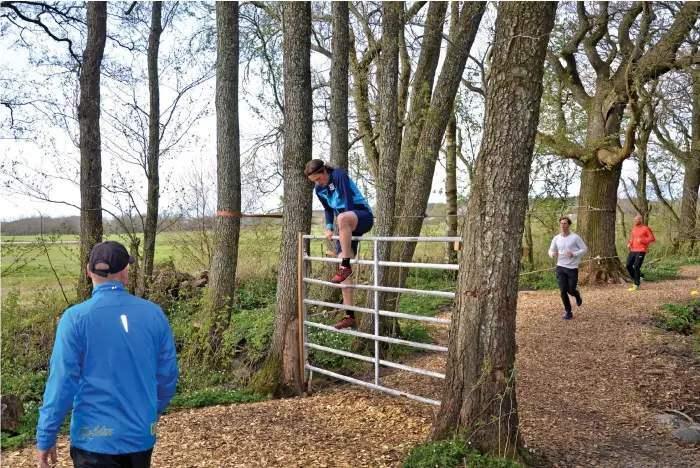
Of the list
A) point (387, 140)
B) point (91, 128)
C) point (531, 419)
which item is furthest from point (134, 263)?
point (531, 419)

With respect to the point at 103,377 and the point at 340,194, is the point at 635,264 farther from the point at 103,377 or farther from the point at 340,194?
the point at 103,377

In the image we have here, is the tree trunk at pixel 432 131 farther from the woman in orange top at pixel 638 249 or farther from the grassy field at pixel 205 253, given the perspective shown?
the woman in orange top at pixel 638 249

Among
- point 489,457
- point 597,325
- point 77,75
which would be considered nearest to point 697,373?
point 597,325

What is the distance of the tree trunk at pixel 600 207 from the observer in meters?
14.7

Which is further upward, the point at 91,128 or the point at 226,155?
the point at 91,128

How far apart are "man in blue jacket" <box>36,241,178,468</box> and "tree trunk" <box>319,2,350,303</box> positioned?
23.9 ft

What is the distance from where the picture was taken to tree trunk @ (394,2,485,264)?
861 centimetres

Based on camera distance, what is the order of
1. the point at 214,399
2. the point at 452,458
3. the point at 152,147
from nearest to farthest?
the point at 452,458, the point at 214,399, the point at 152,147

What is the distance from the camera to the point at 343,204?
6.28m

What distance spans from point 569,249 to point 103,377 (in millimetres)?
8814

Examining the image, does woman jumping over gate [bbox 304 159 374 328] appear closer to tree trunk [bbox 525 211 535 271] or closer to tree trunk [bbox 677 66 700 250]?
tree trunk [bbox 525 211 535 271]

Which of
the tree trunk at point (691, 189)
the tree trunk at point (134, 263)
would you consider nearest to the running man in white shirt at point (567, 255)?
the tree trunk at point (134, 263)

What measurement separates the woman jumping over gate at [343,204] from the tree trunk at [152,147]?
4.38 meters

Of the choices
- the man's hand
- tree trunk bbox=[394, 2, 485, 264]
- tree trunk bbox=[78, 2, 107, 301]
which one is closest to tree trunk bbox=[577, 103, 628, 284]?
tree trunk bbox=[394, 2, 485, 264]
